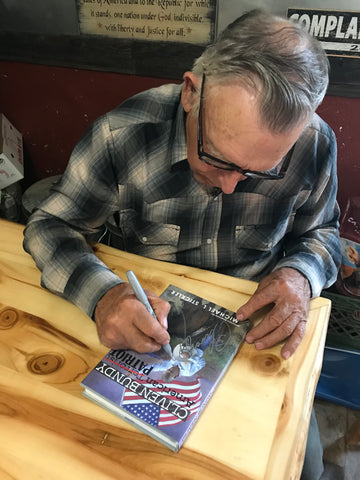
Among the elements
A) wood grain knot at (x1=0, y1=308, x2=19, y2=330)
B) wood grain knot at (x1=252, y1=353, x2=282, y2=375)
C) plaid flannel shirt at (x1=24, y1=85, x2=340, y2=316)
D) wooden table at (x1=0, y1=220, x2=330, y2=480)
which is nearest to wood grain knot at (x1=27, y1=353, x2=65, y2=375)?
wooden table at (x1=0, y1=220, x2=330, y2=480)

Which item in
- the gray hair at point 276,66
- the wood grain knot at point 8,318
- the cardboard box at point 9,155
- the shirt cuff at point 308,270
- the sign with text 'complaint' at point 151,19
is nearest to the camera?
the gray hair at point 276,66

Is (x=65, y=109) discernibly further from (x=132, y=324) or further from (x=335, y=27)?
(x=132, y=324)

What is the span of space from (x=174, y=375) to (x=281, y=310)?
303mm

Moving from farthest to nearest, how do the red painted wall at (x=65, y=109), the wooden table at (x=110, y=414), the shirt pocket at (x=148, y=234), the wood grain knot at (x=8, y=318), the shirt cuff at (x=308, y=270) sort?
the red painted wall at (x=65, y=109), the shirt pocket at (x=148, y=234), the shirt cuff at (x=308, y=270), the wood grain knot at (x=8, y=318), the wooden table at (x=110, y=414)

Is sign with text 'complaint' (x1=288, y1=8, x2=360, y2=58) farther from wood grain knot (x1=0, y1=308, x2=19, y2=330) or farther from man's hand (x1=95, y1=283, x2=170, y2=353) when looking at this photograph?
wood grain knot (x1=0, y1=308, x2=19, y2=330)

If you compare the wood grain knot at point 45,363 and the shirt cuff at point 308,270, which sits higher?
the wood grain knot at point 45,363

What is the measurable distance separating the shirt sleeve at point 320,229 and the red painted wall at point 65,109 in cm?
55

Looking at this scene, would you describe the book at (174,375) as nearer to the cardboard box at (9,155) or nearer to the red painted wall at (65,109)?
the red painted wall at (65,109)

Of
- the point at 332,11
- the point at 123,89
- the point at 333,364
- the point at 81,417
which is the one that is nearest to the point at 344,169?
the point at 332,11

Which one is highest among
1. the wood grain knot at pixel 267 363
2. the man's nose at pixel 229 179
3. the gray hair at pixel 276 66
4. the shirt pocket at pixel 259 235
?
the gray hair at pixel 276 66

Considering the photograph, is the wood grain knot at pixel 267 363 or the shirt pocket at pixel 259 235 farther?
the shirt pocket at pixel 259 235

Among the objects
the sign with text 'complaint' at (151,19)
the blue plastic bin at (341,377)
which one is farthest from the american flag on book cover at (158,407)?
the sign with text 'complaint' at (151,19)

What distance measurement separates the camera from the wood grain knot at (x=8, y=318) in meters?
0.90

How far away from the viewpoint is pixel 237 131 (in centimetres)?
83
